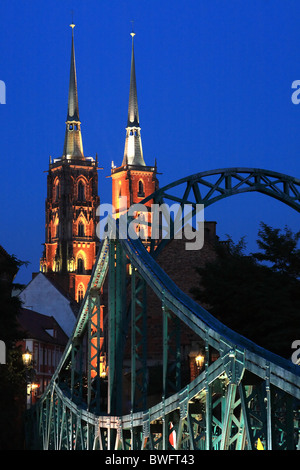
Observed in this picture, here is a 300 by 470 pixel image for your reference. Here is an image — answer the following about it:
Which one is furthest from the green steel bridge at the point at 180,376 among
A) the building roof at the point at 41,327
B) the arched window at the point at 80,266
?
the arched window at the point at 80,266

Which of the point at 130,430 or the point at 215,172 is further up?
the point at 215,172

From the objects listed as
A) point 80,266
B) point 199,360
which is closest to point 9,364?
point 199,360

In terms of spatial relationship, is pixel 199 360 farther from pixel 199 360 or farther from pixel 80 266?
pixel 80 266

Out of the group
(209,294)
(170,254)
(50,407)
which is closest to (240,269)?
(209,294)

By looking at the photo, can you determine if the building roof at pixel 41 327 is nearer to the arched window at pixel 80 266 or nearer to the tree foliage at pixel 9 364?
the tree foliage at pixel 9 364

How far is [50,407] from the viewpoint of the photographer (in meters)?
55.4

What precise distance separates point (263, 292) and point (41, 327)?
49404 millimetres

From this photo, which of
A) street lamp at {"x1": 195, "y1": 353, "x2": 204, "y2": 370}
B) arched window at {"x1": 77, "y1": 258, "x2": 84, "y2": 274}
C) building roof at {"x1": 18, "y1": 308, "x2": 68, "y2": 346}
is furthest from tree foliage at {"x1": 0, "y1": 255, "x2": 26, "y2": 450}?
arched window at {"x1": 77, "y1": 258, "x2": 84, "y2": 274}

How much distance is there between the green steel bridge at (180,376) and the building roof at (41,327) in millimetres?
38454

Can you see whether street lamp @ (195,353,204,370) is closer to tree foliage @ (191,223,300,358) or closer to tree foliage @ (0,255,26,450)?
tree foliage @ (191,223,300,358)

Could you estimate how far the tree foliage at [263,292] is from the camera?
46688 mm

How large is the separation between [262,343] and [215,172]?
11960 mm
